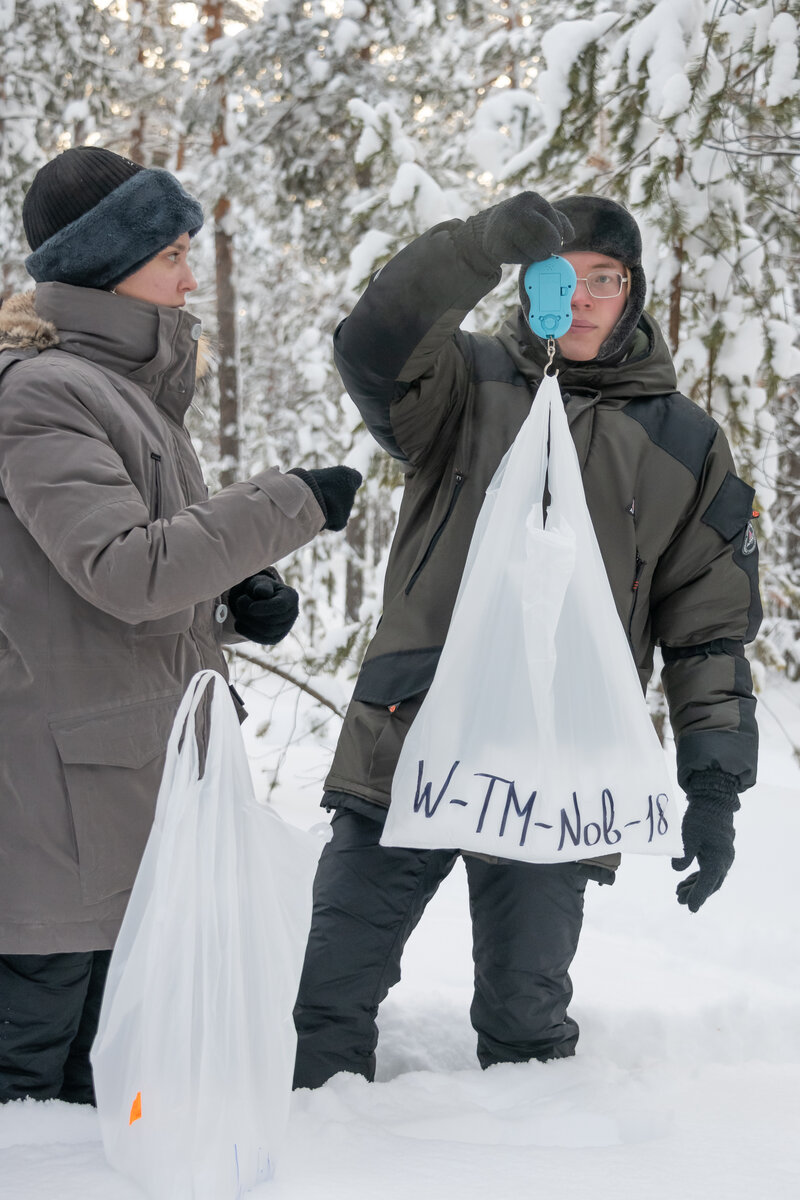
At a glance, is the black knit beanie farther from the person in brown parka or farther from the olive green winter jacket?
the person in brown parka

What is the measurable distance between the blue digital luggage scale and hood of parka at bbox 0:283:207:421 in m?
0.67

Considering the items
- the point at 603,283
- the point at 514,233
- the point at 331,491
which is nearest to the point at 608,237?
the point at 603,283

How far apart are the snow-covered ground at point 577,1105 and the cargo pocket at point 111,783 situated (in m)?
0.44

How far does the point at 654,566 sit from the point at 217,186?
7742 millimetres

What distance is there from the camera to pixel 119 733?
1708 millimetres

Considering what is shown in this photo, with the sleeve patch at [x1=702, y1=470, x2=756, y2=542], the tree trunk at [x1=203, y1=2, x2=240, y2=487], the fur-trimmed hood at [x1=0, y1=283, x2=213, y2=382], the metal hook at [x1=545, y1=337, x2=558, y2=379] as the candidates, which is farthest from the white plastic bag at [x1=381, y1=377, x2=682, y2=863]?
the tree trunk at [x1=203, y1=2, x2=240, y2=487]

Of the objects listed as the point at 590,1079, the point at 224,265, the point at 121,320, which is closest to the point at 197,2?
the point at 224,265

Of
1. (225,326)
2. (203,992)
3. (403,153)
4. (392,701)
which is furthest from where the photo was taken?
(225,326)

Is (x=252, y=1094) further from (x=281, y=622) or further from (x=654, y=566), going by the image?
(x=654, y=566)

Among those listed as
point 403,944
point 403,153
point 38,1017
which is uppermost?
point 403,153

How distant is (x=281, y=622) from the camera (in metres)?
2.08

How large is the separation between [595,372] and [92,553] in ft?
4.10

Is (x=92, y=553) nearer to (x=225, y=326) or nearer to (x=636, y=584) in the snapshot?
(x=636, y=584)

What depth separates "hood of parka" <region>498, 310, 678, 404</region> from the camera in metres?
2.28
